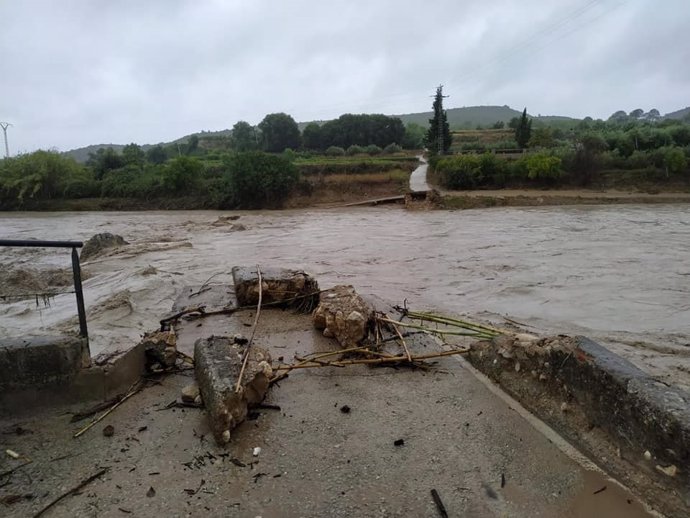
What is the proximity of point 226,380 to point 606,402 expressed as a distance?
2.71 metres

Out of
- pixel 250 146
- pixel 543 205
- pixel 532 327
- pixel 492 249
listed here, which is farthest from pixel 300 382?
pixel 250 146

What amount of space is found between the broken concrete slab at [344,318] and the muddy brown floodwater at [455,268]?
9.24 ft

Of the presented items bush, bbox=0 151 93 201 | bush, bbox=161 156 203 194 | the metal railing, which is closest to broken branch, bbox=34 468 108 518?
the metal railing

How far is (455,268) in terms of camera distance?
1287 cm

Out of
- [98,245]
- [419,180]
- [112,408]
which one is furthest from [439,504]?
[419,180]

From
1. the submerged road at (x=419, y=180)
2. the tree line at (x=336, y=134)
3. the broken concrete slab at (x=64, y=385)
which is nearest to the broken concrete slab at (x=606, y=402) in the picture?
the broken concrete slab at (x=64, y=385)

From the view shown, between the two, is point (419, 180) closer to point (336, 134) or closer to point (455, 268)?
point (455, 268)

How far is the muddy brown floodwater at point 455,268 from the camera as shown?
7629 millimetres

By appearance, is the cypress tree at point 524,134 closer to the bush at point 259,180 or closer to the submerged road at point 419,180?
the submerged road at point 419,180

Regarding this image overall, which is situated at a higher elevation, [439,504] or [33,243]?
[33,243]

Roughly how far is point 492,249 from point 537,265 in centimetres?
315

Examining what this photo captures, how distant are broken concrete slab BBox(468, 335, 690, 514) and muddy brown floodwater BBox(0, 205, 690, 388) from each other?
86.4 inches

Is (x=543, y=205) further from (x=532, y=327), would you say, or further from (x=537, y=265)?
(x=532, y=327)

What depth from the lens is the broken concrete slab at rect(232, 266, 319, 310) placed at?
269 inches
